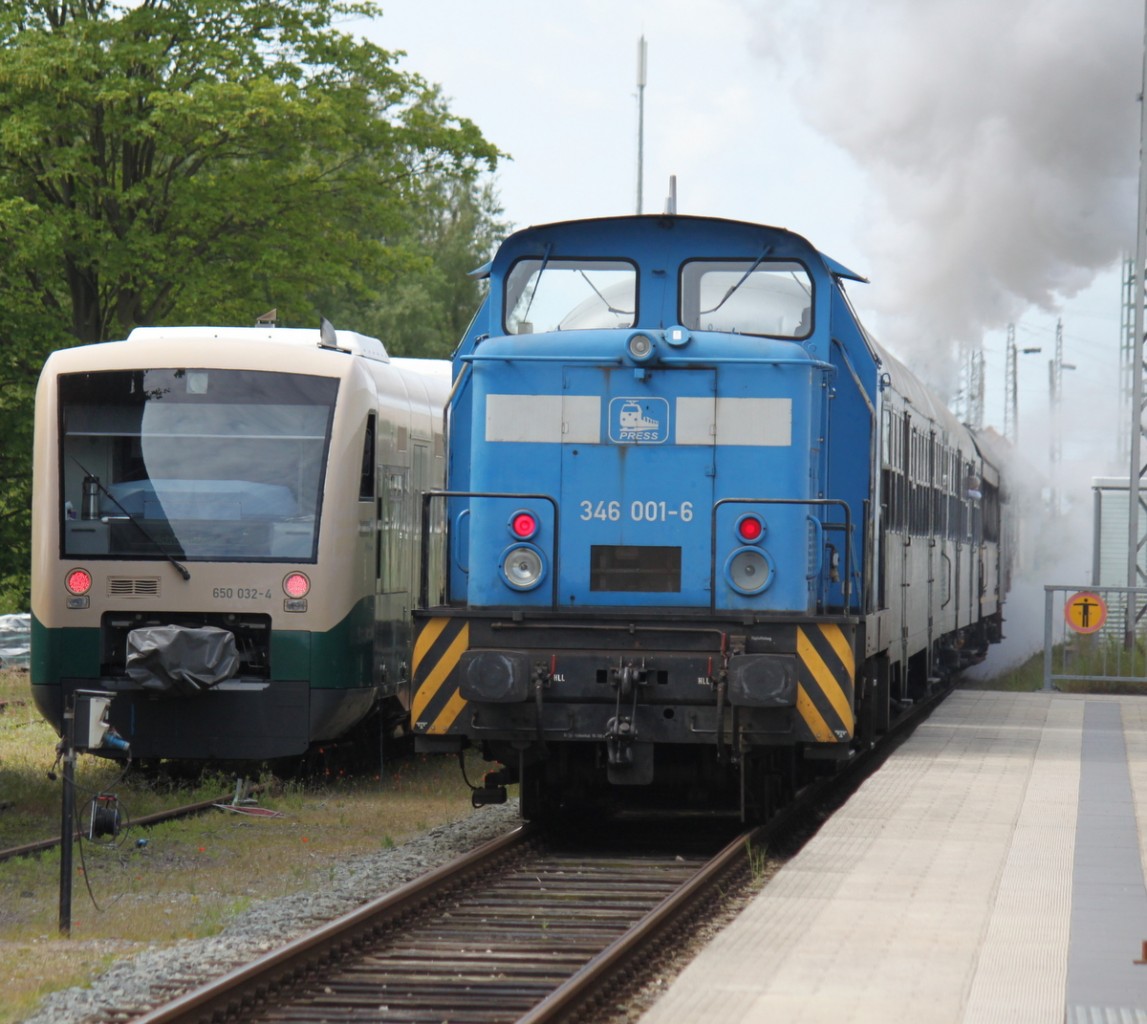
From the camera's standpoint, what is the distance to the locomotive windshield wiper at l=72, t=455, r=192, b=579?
12.2 meters

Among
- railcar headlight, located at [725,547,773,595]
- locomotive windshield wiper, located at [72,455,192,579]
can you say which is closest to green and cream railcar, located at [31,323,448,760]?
locomotive windshield wiper, located at [72,455,192,579]

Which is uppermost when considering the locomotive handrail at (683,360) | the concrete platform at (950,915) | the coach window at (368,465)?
the locomotive handrail at (683,360)

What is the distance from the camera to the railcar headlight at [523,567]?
10281 millimetres

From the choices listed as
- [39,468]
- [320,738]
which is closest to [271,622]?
[320,738]

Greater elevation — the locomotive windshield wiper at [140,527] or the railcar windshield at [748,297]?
the railcar windshield at [748,297]

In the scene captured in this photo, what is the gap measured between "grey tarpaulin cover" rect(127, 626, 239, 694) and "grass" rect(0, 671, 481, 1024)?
891mm

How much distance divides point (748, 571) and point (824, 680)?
797mm

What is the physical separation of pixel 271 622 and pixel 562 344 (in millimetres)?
3226

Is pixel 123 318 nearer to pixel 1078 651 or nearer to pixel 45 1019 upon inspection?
pixel 1078 651

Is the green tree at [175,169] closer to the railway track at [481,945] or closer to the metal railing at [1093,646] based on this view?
the metal railing at [1093,646]

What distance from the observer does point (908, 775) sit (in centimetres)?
1151

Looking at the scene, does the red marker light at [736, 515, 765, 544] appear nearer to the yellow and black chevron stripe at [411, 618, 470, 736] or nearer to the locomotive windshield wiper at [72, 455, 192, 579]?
the yellow and black chevron stripe at [411, 618, 470, 736]

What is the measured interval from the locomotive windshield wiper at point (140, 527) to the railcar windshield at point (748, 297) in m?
4.01

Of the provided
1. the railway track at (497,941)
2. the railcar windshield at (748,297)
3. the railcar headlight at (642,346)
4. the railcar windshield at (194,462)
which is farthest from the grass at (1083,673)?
the railcar headlight at (642,346)
